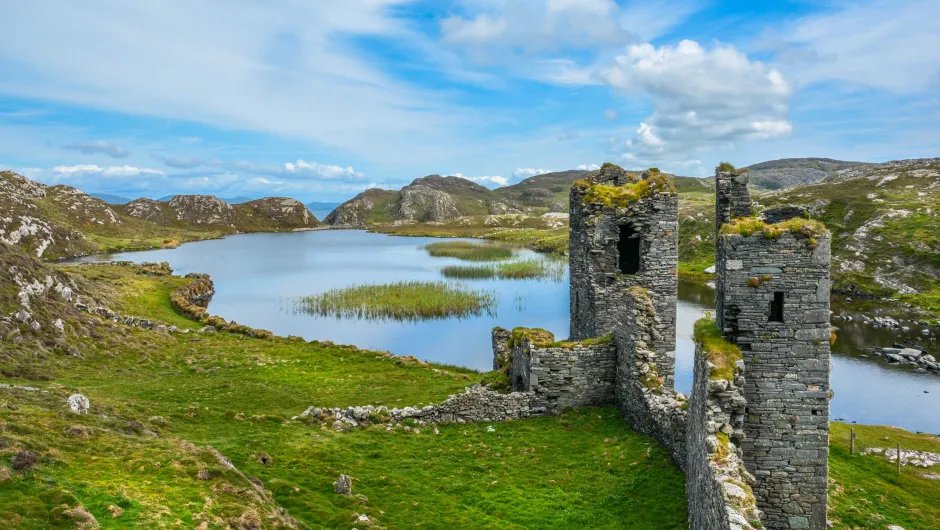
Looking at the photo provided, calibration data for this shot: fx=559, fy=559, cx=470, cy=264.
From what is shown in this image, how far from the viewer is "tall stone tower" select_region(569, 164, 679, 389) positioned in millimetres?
21891

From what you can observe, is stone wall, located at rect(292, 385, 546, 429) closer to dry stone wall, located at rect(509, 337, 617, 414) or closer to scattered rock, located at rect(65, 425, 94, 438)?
dry stone wall, located at rect(509, 337, 617, 414)

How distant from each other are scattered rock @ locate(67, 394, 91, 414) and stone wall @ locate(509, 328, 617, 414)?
1476 cm

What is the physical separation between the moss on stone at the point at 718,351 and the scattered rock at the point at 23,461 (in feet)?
49.7

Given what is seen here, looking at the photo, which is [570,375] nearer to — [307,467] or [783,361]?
[783,361]

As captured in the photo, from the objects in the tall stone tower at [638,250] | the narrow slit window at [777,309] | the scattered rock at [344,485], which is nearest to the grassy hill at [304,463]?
the scattered rock at [344,485]

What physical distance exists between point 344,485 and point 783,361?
11857mm

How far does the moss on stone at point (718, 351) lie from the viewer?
1265cm

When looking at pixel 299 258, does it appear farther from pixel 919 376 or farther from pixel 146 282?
pixel 919 376

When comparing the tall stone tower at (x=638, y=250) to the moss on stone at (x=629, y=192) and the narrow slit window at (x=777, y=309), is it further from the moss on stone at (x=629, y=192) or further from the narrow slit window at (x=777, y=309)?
the narrow slit window at (x=777, y=309)

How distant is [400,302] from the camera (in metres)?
64.9

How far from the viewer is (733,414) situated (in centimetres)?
1249

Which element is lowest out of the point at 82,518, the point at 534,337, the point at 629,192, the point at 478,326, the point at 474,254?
the point at 478,326

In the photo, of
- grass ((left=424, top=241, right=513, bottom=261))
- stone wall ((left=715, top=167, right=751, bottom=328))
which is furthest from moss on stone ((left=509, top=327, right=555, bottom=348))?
grass ((left=424, top=241, right=513, bottom=261))

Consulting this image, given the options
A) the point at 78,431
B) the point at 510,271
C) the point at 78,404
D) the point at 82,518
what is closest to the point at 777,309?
the point at 82,518
